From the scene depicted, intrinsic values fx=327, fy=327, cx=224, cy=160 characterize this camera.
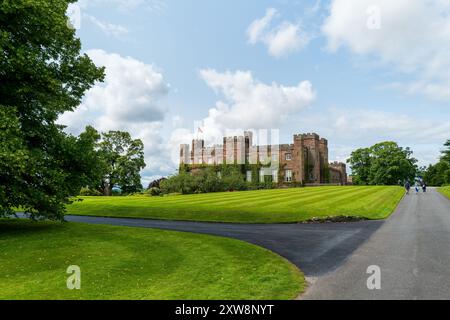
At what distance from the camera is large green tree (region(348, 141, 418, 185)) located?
8262 cm

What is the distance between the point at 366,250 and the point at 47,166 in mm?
13061

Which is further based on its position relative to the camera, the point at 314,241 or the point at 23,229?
the point at 23,229

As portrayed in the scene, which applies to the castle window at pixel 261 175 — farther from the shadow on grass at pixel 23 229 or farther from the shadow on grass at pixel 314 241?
the shadow on grass at pixel 23 229

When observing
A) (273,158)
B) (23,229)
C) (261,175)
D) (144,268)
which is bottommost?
(144,268)

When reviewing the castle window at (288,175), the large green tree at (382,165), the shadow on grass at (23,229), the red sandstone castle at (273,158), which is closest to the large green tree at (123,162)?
the red sandstone castle at (273,158)

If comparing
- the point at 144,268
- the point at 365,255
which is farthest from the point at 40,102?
the point at 365,255

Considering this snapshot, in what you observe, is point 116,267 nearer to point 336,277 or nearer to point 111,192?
point 336,277

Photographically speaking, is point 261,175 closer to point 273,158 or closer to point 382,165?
point 273,158

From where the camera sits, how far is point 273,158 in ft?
239

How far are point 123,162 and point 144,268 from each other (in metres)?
55.7

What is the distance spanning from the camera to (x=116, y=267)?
8820mm

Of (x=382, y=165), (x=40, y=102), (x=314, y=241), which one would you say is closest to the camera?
(x=314, y=241)

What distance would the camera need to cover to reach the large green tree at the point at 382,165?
82.6 metres

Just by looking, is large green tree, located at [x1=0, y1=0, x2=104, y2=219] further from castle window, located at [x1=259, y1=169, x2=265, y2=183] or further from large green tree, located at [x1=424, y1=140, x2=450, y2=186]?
large green tree, located at [x1=424, y1=140, x2=450, y2=186]
